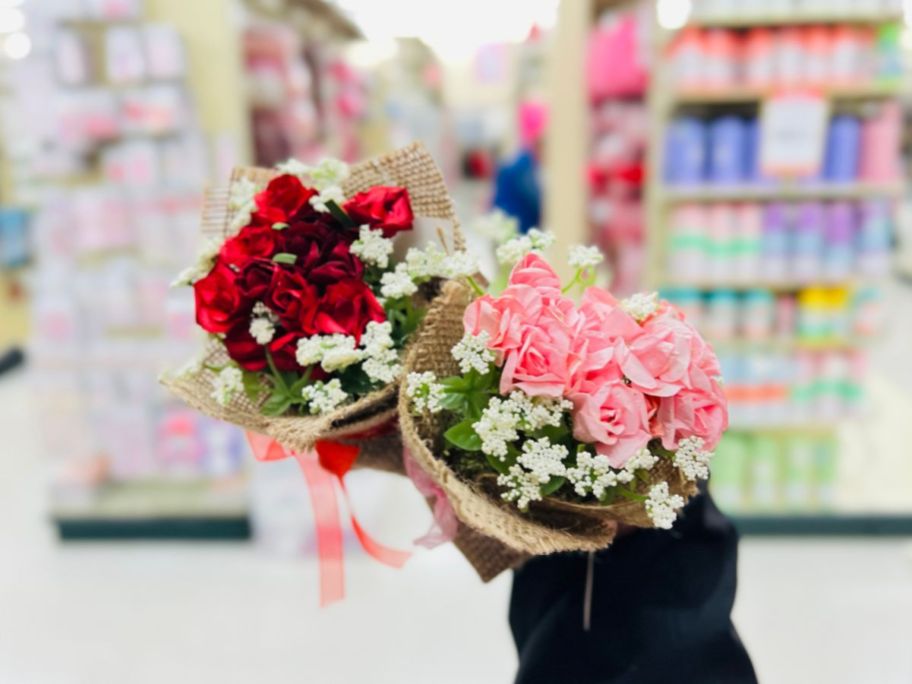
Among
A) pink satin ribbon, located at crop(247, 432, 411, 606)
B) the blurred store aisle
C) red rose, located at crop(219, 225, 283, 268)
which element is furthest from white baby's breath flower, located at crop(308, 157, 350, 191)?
the blurred store aisle

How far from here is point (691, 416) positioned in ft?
2.17

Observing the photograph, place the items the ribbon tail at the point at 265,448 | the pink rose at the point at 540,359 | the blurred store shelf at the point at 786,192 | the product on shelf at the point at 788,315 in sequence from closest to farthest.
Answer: the pink rose at the point at 540,359 → the ribbon tail at the point at 265,448 → the blurred store shelf at the point at 786,192 → the product on shelf at the point at 788,315

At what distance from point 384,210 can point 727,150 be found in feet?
6.51

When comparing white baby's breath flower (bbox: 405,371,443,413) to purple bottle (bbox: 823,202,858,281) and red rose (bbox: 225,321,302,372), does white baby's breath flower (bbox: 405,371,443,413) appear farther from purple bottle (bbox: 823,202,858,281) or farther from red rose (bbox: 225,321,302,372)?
purple bottle (bbox: 823,202,858,281)

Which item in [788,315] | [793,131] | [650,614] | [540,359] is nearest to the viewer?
[540,359]

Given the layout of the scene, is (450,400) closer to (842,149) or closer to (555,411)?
(555,411)

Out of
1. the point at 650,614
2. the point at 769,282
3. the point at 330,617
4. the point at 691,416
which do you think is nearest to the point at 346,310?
the point at 691,416

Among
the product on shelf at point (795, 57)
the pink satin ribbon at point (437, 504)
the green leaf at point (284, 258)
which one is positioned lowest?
the pink satin ribbon at point (437, 504)

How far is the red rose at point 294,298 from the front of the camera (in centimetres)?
72

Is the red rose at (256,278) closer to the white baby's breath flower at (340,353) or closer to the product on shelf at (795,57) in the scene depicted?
the white baby's breath flower at (340,353)

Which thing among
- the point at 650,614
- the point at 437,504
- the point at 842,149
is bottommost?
the point at 650,614

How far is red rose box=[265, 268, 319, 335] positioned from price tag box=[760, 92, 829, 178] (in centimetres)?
206

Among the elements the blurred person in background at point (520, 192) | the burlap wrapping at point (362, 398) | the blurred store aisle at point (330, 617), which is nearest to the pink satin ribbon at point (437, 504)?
the burlap wrapping at point (362, 398)

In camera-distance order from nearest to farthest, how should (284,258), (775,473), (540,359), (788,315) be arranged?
(540,359), (284,258), (788,315), (775,473)
